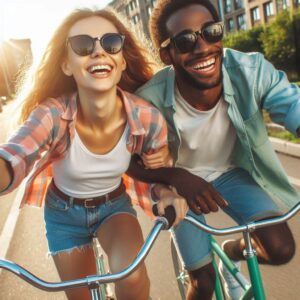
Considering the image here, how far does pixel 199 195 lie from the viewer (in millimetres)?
1699

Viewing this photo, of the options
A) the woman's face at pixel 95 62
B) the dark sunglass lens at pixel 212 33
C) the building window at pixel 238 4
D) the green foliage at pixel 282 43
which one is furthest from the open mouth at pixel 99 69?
the building window at pixel 238 4

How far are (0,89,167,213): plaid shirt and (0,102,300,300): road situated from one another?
1286 mm

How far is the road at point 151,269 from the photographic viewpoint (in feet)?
11.3

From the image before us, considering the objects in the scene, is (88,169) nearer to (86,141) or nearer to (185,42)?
(86,141)

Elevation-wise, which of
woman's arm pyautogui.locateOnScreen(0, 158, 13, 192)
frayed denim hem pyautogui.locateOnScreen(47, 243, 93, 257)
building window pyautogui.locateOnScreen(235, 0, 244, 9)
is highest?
woman's arm pyautogui.locateOnScreen(0, 158, 13, 192)

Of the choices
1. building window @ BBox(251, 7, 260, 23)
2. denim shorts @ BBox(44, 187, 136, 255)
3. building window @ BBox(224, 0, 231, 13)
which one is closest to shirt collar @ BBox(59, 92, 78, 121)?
denim shorts @ BBox(44, 187, 136, 255)

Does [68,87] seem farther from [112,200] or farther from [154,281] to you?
[154,281]

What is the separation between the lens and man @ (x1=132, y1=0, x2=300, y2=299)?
87.6 inches

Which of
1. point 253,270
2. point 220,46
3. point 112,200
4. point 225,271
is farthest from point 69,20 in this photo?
point 225,271

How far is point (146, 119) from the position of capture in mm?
2193

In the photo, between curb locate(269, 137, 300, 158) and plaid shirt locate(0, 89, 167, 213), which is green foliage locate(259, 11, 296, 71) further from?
plaid shirt locate(0, 89, 167, 213)

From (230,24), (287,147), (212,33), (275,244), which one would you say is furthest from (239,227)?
(230,24)

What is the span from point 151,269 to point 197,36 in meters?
2.39

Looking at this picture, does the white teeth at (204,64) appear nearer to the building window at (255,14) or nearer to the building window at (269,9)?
the building window at (269,9)
